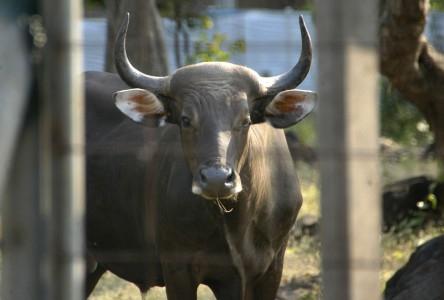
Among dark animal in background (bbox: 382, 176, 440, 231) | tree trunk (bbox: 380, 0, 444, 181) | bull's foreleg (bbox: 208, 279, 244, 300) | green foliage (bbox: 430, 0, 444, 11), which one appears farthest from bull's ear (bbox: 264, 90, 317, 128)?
green foliage (bbox: 430, 0, 444, 11)

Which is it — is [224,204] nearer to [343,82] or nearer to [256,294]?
[256,294]

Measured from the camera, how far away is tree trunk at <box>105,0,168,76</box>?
382 inches

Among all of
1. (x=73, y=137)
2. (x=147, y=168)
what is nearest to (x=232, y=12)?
(x=147, y=168)

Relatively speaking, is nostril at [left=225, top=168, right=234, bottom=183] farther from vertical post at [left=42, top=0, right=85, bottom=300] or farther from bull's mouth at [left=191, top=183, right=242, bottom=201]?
vertical post at [left=42, top=0, right=85, bottom=300]

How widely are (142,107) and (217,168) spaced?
3.13 ft

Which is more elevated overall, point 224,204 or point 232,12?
point 224,204

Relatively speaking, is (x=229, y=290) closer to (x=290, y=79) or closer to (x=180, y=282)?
(x=180, y=282)

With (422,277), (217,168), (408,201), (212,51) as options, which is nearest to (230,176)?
(217,168)

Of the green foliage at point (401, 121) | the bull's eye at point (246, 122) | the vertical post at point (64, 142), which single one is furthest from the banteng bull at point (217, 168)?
the green foliage at point (401, 121)

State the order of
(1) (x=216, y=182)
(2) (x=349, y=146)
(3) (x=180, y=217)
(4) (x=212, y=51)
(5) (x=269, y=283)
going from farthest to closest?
(4) (x=212, y=51), (5) (x=269, y=283), (3) (x=180, y=217), (1) (x=216, y=182), (2) (x=349, y=146)

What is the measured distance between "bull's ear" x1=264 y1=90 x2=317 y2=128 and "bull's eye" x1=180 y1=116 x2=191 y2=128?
519mm

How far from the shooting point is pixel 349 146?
3.54 meters

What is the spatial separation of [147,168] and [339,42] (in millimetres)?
3837

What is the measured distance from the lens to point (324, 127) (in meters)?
3.53
